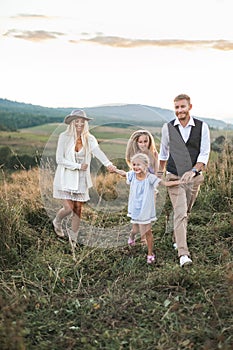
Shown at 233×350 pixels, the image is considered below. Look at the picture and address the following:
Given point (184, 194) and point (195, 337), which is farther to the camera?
point (184, 194)

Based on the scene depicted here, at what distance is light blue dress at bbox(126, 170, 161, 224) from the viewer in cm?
555

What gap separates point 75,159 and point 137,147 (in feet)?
2.28

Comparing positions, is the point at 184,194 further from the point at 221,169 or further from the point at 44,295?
the point at 221,169

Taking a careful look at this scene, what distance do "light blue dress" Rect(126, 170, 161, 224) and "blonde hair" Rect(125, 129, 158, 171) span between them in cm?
20

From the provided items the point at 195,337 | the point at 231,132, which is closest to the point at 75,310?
the point at 195,337

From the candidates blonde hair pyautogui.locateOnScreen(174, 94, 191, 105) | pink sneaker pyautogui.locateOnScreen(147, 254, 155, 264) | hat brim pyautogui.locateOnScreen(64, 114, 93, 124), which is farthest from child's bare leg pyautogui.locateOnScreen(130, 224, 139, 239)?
blonde hair pyautogui.locateOnScreen(174, 94, 191, 105)

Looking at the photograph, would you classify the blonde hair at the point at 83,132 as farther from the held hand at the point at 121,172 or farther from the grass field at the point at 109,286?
the grass field at the point at 109,286

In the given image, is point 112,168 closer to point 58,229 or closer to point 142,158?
point 142,158

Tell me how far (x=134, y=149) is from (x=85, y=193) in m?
0.79

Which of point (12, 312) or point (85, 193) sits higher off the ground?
point (85, 193)

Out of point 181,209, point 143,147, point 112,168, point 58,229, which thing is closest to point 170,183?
point 181,209

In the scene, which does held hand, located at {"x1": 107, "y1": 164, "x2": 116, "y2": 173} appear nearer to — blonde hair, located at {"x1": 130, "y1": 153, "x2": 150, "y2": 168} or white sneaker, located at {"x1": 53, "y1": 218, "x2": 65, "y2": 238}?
blonde hair, located at {"x1": 130, "y1": 153, "x2": 150, "y2": 168}

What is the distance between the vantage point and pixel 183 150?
18.6 ft

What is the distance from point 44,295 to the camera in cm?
477
